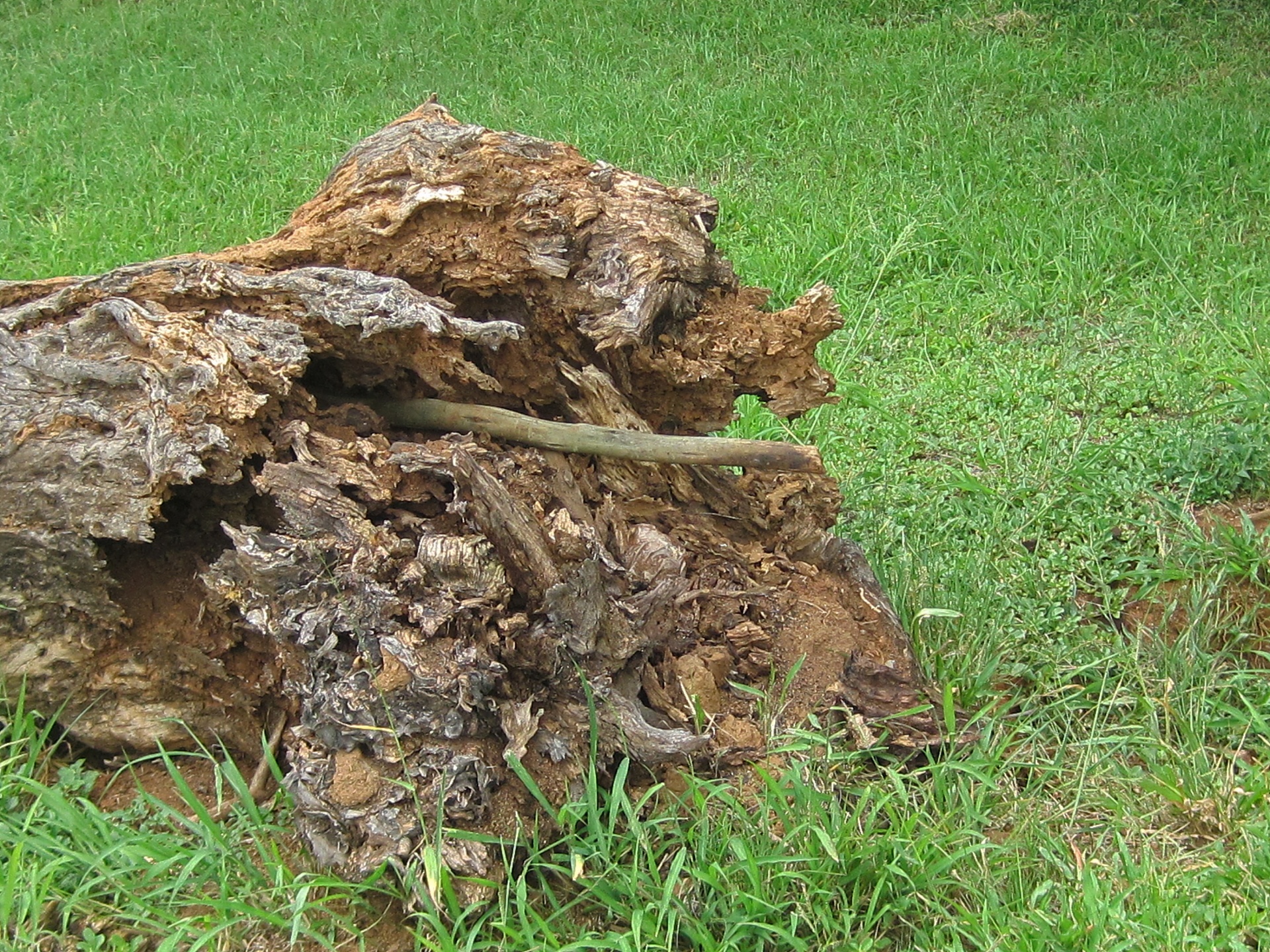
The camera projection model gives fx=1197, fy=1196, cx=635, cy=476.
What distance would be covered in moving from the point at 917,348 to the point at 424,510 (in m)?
3.09

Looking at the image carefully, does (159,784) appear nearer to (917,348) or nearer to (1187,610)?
(1187,610)

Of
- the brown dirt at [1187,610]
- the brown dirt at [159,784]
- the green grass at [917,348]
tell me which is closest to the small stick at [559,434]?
the green grass at [917,348]

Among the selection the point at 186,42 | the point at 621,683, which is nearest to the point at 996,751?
the point at 621,683

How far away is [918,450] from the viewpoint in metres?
4.47

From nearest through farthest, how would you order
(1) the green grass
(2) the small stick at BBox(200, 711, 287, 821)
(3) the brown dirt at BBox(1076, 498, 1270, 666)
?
(1) the green grass → (2) the small stick at BBox(200, 711, 287, 821) → (3) the brown dirt at BBox(1076, 498, 1270, 666)

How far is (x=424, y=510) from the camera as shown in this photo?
102 inches

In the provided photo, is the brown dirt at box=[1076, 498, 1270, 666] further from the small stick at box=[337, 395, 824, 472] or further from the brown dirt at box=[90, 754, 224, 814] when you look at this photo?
the brown dirt at box=[90, 754, 224, 814]

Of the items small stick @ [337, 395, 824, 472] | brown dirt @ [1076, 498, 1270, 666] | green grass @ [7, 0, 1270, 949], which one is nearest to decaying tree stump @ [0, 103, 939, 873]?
small stick @ [337, 395, 824, 472]

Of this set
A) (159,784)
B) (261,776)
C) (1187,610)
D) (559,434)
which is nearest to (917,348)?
(1187,610)

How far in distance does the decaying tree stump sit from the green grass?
20cm

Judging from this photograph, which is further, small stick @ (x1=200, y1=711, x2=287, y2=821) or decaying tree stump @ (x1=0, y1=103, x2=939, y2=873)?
small stick @ (x1=200, y1=711, x2=287, y2=821)

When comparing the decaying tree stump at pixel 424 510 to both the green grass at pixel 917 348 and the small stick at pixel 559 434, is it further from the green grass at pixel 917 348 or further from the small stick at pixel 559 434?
the green grass at pixel 917 348

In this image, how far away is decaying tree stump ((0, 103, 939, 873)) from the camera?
2373 mm

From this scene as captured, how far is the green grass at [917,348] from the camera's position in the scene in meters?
2.30
